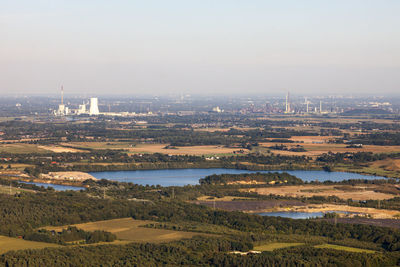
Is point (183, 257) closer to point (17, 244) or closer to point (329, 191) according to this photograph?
point (17, 244)

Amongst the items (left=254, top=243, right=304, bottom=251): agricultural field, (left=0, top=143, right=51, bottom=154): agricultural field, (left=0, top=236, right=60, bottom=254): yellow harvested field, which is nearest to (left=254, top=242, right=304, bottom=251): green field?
(left=254, top=243, right=304, bottom=251): agricultural field

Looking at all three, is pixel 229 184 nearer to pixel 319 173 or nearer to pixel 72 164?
pixel 319 173

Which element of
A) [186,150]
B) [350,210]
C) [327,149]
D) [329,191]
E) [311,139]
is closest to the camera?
[350,210]

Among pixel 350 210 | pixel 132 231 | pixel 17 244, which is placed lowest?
pixel 350 210

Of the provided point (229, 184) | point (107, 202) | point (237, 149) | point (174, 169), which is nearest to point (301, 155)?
point (237, 149)

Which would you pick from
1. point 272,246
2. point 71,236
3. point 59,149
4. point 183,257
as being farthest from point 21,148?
point 183,257

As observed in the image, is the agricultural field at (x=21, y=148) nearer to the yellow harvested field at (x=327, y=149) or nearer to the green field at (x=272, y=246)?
the yellow harvested field at (x=327, y=149)

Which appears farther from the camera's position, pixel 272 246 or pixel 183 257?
pixel 272 246
